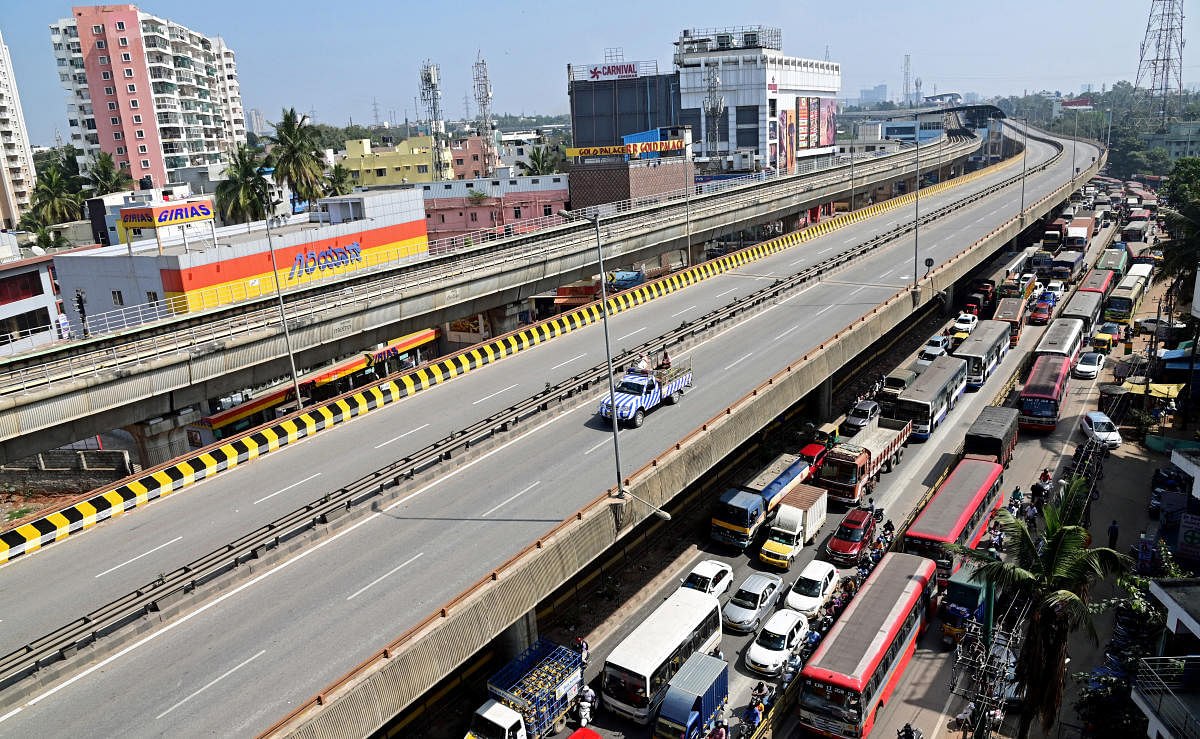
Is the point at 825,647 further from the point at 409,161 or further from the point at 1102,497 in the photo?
the point at 409,161

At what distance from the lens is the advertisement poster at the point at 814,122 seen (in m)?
142

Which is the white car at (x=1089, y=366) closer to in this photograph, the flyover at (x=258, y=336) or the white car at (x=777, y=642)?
the flyover at (x=258, y=336)

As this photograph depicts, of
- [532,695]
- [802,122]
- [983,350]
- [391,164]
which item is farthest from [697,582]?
[802,122]

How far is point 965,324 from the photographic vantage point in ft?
192

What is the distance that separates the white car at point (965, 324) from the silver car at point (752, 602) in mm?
36307

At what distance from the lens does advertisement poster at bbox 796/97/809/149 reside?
137 metres

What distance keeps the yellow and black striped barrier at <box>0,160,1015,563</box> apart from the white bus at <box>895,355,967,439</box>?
16.7 meters

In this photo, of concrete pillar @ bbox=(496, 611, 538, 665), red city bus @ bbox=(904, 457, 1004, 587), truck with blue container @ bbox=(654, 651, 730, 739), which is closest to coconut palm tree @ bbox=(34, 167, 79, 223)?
concrete pillar @ bbox=(496, 611, 538, 665)

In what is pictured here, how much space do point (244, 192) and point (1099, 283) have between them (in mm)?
70366

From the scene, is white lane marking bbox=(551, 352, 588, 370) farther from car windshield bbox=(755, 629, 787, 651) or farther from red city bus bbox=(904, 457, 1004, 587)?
red city bus bbox=(904, 457, 1004, 587)

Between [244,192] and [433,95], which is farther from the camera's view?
[433,95]

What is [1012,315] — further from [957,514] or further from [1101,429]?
[957,514]

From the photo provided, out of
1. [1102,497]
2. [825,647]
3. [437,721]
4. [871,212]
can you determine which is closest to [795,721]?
[825,647]

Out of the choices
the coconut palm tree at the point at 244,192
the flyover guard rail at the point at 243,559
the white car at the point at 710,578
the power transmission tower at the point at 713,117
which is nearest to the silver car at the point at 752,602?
the white car at the point at 710,578
